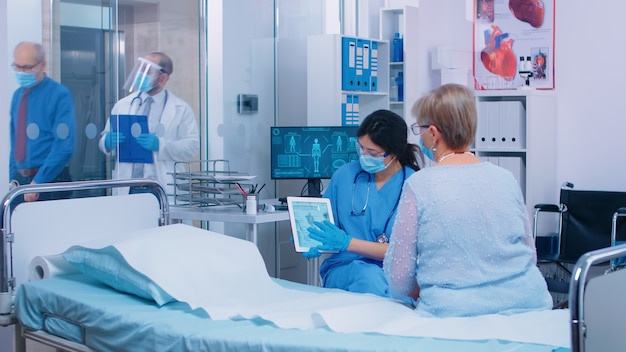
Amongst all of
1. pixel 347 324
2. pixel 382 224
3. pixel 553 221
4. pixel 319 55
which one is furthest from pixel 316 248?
pixel 553 221

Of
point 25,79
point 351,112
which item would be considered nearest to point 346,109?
point 351,112

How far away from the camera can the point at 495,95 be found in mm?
5945

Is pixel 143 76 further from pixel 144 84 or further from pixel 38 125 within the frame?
Answer: pixel 38 125

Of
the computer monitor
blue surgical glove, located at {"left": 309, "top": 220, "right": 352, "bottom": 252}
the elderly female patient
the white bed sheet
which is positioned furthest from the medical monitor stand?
the elderly female patient

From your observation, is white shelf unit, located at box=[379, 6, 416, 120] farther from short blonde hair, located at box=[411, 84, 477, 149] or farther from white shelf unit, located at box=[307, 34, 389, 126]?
short blonde hair, located at box=[411, 84, 477, 149]

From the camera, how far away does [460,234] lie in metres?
2.54

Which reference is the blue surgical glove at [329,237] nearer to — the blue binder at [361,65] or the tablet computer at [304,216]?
the tablet computer at [304,216]

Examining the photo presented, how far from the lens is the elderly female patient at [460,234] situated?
100 inches

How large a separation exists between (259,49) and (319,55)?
428 millimetres

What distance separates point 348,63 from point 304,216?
2.53 m

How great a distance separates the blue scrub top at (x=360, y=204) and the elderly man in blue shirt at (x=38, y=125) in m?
1.59

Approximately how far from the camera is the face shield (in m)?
4.93

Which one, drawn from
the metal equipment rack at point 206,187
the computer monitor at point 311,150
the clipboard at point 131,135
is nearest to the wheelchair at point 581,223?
the computer monitor at point 311,150

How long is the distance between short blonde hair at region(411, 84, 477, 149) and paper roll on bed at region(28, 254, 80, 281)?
1.61 m
